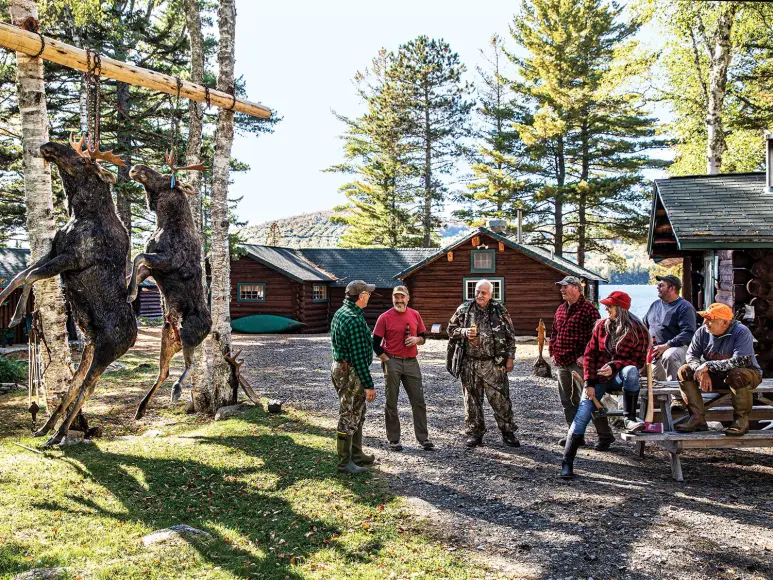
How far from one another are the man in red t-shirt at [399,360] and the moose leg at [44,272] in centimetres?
377

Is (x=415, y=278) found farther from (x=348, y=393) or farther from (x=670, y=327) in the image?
(x=348, y=393)

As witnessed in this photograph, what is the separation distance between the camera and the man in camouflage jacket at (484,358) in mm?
7617

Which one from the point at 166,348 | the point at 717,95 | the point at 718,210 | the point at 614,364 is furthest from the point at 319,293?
the point at 166,348

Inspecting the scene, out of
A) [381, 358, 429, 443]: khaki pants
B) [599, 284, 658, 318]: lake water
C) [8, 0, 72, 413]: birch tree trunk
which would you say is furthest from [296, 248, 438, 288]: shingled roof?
[8, 0, 72, 413]: birch tree trunk

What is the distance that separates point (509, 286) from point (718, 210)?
14353 mm

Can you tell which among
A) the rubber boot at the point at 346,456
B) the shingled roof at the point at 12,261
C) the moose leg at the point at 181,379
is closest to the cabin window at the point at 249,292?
the shingled roof at the point at 12,261

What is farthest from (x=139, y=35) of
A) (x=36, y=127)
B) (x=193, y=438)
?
(x=193, y=438)

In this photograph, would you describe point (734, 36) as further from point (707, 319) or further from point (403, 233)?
point (403, 233)

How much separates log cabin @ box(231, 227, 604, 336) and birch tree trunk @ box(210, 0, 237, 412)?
612 inches

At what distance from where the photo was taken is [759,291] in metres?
9.47

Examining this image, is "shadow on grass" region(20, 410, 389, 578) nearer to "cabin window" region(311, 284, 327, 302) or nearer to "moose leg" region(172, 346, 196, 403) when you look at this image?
"moose leg" region(172, 346, 196, 403)

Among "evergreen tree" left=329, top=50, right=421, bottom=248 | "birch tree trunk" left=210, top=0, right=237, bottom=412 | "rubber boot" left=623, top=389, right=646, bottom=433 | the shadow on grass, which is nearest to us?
the shadow on grass

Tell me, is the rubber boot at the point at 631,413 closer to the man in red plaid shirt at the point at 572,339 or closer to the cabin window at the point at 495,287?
the man in red plaid shirt at the point at 572,339

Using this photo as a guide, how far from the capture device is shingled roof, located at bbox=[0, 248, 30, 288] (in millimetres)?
21244
